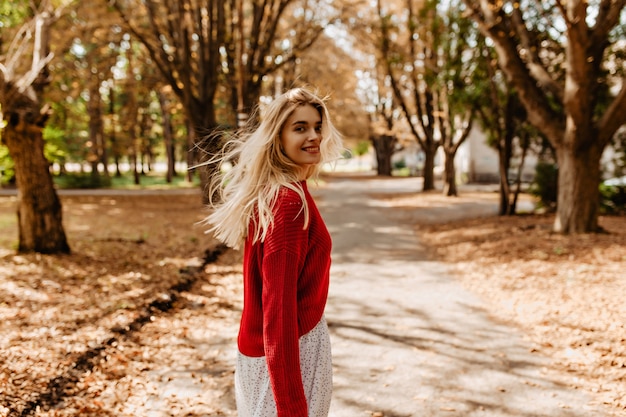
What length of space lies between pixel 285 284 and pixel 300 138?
0.59 meters

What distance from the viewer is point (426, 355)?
15.6 ft

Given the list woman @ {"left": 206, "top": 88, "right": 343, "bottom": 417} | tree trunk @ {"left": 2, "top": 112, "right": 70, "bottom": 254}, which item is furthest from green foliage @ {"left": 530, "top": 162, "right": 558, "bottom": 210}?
woman @ {"left": 206, "top": 88, "right": 343, "bottom": 417}

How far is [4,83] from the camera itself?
7531mm

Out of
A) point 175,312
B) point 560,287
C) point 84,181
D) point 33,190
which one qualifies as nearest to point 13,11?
point 33,190

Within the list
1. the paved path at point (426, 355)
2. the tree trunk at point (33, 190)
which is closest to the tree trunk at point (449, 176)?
the paved path at point (426, 355)

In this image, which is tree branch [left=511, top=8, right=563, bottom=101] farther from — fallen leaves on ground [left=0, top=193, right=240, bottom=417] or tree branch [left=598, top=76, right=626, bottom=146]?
fallen leaves on ground [left=0, top=193, right=240, bottom=417]

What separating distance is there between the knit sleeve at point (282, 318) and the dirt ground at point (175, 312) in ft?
7.85

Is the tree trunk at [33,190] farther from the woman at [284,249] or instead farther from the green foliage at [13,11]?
the woman at [284,249]

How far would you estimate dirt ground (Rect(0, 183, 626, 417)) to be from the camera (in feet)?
13.1

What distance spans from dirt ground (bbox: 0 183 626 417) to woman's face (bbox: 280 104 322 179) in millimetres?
2690

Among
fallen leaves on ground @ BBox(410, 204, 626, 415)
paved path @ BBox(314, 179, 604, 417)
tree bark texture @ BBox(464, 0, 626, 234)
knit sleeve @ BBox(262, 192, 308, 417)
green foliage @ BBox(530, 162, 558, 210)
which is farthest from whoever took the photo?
green foliage @ BBox(530, 162, 558, 210)

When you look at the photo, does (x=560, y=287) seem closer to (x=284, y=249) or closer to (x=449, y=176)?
(x=284, y=249)

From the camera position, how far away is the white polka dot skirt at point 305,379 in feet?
6.08

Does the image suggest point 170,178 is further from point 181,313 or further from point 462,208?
point 181,313
